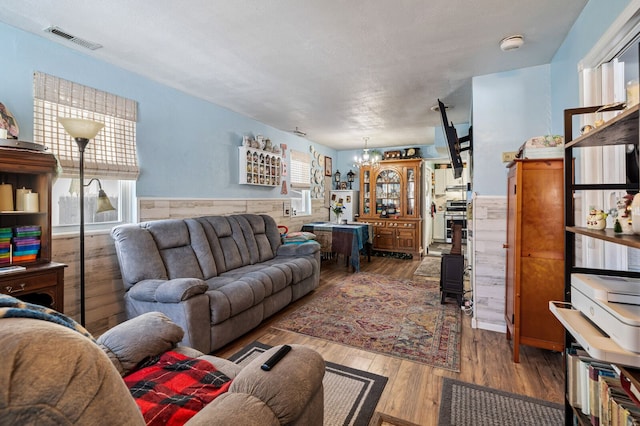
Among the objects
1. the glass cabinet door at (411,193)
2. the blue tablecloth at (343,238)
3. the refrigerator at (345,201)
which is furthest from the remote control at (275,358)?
the refrigerator at (345,201)

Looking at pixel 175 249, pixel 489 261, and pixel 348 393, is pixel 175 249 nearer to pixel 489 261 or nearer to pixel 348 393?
pixel 348 393

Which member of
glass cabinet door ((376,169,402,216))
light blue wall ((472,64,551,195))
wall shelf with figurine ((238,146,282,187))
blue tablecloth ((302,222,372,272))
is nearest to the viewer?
light blue wall ((472,64,551,195))

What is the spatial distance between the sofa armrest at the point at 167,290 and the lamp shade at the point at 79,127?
4.07 ft

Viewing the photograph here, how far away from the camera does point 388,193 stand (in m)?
6.82

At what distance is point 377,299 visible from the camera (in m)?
3.79

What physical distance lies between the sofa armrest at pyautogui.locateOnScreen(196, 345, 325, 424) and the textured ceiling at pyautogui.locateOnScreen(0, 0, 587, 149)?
6.91 feet

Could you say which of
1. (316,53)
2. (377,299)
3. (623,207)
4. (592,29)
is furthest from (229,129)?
(623,207)

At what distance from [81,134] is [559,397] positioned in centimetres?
378

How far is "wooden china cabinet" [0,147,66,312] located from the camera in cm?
192

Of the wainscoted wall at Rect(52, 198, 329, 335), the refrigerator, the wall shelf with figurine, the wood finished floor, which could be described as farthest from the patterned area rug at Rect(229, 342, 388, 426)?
the refrigerator

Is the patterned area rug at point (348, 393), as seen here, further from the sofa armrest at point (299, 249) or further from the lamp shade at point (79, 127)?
the lamp shade at point (79, 127)

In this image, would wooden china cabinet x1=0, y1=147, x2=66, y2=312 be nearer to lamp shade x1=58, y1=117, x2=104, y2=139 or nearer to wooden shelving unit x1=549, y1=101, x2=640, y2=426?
lamp shade x1=58, y1=117, x2=104, y2=139

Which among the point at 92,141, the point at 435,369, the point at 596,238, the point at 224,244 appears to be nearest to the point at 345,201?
the point at 224,244

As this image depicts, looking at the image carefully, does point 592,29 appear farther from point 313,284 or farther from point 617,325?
point 313,284
